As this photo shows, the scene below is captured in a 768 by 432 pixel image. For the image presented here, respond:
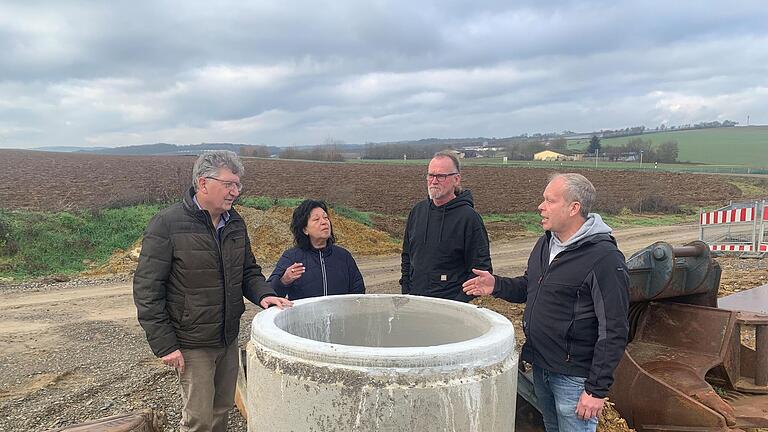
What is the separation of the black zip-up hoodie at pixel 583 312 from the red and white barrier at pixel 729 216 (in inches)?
413

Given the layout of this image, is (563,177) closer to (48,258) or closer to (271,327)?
(271,327)

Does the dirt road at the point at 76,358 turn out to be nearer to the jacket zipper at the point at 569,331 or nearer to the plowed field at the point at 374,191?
the jacket zipper at the point at 569,331

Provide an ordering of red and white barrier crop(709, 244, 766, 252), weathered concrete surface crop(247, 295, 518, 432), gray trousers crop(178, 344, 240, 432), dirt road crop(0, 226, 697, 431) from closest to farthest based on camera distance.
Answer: weathered concrete surface crop(247, 295, 518, 432) < gray trousers crop(178, 344, 240, 432) < dirt road crop(0, 226, 697, 431) < red and white barrier crop(709, 244, 766, 252)

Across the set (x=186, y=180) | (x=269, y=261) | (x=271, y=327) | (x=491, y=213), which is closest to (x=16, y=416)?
(x=271, y=327)

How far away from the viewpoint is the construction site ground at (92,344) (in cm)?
503

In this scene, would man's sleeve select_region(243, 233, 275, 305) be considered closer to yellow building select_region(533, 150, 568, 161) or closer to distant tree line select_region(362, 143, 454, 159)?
yellow building select_region(533, 150, 568, 161)

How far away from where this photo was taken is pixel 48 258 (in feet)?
38.9

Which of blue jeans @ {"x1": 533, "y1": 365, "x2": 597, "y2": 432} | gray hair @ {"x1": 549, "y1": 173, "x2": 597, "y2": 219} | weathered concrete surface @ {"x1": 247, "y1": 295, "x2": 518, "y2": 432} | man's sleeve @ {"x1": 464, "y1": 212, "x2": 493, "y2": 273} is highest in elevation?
gray hair @ {"x1": 549, "y1": 173, "x2": 597, "y2": 219}

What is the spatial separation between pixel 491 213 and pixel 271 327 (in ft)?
61.8

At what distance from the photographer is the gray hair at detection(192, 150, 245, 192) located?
3012mm

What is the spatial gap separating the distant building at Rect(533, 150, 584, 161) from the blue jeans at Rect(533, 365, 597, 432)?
68.6 meters

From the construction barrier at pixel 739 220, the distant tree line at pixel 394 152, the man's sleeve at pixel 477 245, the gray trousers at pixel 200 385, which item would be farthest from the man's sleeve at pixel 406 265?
the distant tree line at pixel 394 152

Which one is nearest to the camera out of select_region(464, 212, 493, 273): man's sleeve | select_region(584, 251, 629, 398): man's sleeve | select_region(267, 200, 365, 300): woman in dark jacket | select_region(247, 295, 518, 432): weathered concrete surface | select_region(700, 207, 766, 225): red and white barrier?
select_region(247, 295, 518, 432): weathered concrete surface

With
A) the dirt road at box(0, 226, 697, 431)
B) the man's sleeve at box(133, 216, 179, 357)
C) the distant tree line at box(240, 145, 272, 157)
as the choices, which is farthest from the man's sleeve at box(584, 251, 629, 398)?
the distant tree line at box(240, 145, 272, 157)
